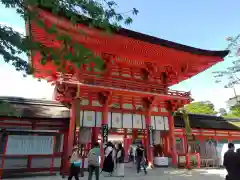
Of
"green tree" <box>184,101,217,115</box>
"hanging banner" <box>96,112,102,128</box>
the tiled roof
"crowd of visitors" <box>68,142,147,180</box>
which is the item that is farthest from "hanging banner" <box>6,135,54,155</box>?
"green tree" <box>184,101,217,115</box>

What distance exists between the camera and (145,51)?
43.2 feet

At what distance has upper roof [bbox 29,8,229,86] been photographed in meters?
11.5

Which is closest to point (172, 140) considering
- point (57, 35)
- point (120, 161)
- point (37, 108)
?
point (120, 161)

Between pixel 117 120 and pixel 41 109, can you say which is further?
pixel 117 120

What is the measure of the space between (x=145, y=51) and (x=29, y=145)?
8.43 m

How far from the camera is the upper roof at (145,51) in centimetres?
1150

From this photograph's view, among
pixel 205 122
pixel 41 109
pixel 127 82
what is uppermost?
pixel 127 82

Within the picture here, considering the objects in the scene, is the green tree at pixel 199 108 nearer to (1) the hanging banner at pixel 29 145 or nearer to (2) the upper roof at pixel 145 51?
(2) the upper roof at pixel 145 51

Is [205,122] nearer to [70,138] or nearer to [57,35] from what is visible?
[70,138]

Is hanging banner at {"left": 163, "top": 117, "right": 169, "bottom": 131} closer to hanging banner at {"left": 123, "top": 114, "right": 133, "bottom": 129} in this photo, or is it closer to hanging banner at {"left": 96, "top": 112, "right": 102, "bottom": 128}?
hanging banner at {"left": 123, "top": 114, "right": 133, "bottom": 129}

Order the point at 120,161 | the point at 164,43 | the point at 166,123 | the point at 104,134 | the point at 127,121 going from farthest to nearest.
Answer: the point at 166,123, the point at 127,121, the point at 164,43, the point at 104,134, the point at 120,161

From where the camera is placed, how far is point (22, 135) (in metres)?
9.61

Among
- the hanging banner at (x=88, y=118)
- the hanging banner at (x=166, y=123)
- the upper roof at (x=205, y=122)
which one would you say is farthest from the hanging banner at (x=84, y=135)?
the upper roof at (x=205, y=122)

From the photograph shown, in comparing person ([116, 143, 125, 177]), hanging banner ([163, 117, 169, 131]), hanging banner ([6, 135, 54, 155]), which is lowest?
person ([116, 143, 125, 177])
